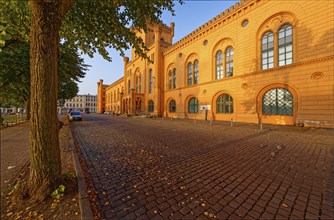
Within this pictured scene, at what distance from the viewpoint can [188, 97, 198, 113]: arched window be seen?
26.5m

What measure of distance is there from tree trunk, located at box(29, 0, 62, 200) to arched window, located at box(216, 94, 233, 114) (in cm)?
2094

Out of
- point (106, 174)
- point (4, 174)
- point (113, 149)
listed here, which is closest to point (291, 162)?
point (106, 174)

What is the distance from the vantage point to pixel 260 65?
17703mm

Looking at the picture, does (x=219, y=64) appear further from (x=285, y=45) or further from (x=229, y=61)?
(x=285, y=45)

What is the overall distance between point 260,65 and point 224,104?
6661mm

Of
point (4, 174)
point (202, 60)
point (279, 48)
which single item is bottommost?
point (4, 174)

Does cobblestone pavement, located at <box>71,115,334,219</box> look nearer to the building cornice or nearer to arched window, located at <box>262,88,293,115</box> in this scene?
arched window, located at <box>262,88,293,115</box>

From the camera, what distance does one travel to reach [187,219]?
2436mm

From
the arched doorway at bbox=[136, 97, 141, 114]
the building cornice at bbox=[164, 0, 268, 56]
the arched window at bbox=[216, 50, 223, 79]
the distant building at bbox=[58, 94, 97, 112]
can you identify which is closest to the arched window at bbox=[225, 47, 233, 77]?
the arched window at bbox=[216, 50, 223, 79]

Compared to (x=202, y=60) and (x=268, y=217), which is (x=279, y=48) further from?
(x=268, y=217)

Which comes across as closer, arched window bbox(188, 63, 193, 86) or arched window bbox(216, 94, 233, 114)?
arched window bbox(216, 94, 233, 114)

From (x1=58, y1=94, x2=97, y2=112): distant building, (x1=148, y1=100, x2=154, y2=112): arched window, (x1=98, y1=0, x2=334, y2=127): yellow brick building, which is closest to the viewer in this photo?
(x1=98, y1=0, x2=334, y2=127): yellow brick building

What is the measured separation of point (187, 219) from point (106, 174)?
107 inches

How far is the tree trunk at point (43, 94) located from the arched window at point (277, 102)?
1938 centimetres
